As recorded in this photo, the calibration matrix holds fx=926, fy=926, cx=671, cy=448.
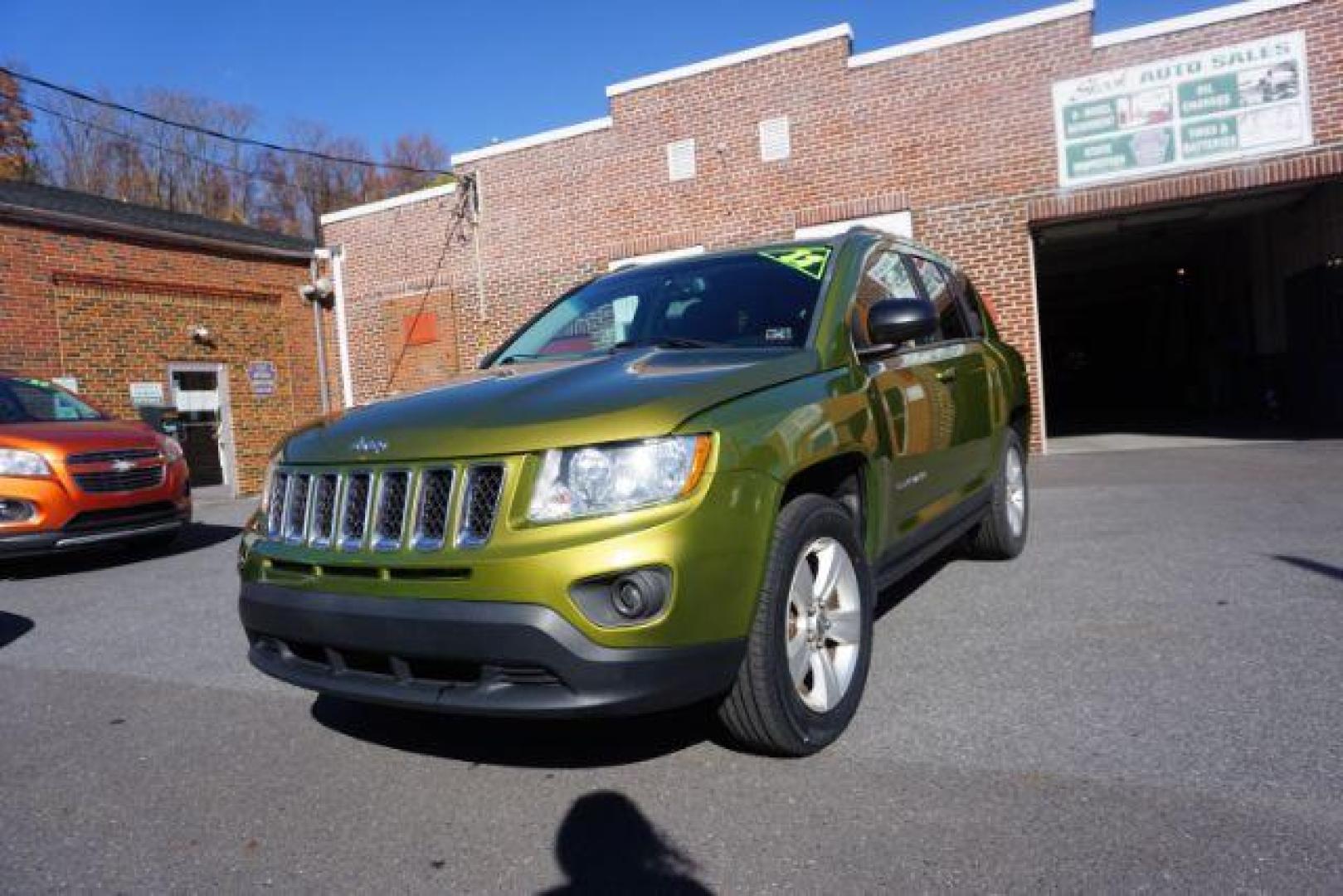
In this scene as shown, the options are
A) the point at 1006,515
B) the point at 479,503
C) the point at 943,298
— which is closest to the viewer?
the point at 479,503

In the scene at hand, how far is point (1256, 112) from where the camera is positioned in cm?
1041

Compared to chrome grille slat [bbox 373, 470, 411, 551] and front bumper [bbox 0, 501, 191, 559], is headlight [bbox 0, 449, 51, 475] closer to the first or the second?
front bumper [bbox 0, 501, 191, 559]

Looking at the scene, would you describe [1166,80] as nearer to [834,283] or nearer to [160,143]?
[834,283]

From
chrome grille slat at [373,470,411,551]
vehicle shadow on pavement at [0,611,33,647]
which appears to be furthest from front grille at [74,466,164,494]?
chrome grille slat at [373,470,411,551]

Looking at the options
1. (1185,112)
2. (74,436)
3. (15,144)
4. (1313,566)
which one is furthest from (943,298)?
(15,144)

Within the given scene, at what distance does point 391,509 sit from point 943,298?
10.4 ft

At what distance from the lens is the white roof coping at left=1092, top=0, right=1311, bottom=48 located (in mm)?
10234

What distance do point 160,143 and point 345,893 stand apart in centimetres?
2765

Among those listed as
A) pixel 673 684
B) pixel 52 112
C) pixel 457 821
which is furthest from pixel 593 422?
pixel 52 112

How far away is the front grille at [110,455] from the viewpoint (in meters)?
6.90

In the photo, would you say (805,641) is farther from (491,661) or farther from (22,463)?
(22,463)

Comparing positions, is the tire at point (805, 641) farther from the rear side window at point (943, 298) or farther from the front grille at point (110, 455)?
the front grille at point (110, 455)

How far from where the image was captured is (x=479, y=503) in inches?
97.1

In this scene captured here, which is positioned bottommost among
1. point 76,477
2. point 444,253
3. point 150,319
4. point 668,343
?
point 76,477
